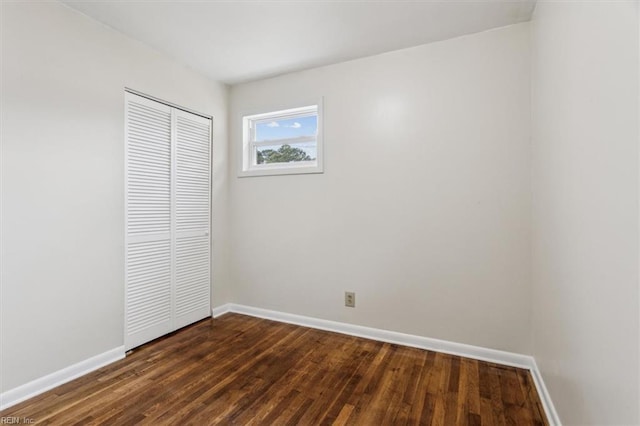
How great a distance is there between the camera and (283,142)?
3.19 m

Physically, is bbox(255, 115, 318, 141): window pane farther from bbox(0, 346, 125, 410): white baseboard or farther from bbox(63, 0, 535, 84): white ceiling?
bbox(0, 346, 125, 410): white baseboard

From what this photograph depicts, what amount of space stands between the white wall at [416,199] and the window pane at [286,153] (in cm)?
24

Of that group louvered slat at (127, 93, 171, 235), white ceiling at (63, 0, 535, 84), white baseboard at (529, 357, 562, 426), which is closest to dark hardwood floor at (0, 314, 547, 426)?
white baseboard at (529, 357, 562, 426)

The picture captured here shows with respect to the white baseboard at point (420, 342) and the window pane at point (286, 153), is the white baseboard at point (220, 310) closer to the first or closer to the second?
the white baseboard at point (420, 342)

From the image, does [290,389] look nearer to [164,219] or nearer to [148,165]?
[164,219]

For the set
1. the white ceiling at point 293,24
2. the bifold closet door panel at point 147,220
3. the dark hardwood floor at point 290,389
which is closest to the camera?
the dark hardwood floor at point 290,389

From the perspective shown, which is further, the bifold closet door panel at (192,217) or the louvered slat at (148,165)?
the bifold closet door panel at (192,217)

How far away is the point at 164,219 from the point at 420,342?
7.89ft

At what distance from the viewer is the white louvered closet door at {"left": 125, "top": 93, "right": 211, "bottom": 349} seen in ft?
8.06

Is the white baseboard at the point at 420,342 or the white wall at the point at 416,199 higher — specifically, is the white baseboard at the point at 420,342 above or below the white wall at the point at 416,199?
below

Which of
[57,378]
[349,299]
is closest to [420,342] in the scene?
[349,299]

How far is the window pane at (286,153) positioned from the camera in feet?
9.99

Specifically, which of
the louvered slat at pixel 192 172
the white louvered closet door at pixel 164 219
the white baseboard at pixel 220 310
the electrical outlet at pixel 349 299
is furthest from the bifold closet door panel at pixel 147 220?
the electrical outlet at pixel 349 299

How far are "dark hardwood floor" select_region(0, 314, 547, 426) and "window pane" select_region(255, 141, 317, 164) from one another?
172 centimetres
